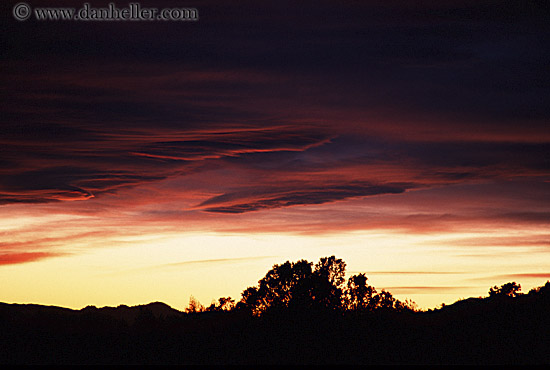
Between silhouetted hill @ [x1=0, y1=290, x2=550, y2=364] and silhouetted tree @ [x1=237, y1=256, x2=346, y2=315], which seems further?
silhouetted tree @ [x1=237, y1=256, x2=346, y2=315]

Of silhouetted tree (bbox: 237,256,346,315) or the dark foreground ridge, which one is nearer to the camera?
the dark foreground ridge

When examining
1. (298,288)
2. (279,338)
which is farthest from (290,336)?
(298,288)

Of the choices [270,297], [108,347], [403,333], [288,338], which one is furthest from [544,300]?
[108,347]

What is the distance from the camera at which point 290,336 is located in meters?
59.9

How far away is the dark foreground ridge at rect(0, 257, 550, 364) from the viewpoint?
48.1 meters

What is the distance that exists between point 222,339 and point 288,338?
26.2ft

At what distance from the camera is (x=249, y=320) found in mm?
61500

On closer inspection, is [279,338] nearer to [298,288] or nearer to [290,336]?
[290,336]

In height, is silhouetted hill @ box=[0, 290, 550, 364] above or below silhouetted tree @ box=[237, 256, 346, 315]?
below

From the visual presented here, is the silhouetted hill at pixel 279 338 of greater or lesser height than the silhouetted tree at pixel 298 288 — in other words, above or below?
below

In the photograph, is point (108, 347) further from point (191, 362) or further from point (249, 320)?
point (249, 320)

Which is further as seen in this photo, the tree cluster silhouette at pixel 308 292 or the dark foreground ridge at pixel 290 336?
the tree cluster silhouette at pixel 308 292

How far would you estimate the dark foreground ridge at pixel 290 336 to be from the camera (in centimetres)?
4809

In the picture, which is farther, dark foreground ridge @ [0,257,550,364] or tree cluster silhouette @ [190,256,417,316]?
tree cluster silhouette @ [190,256,417,316]
